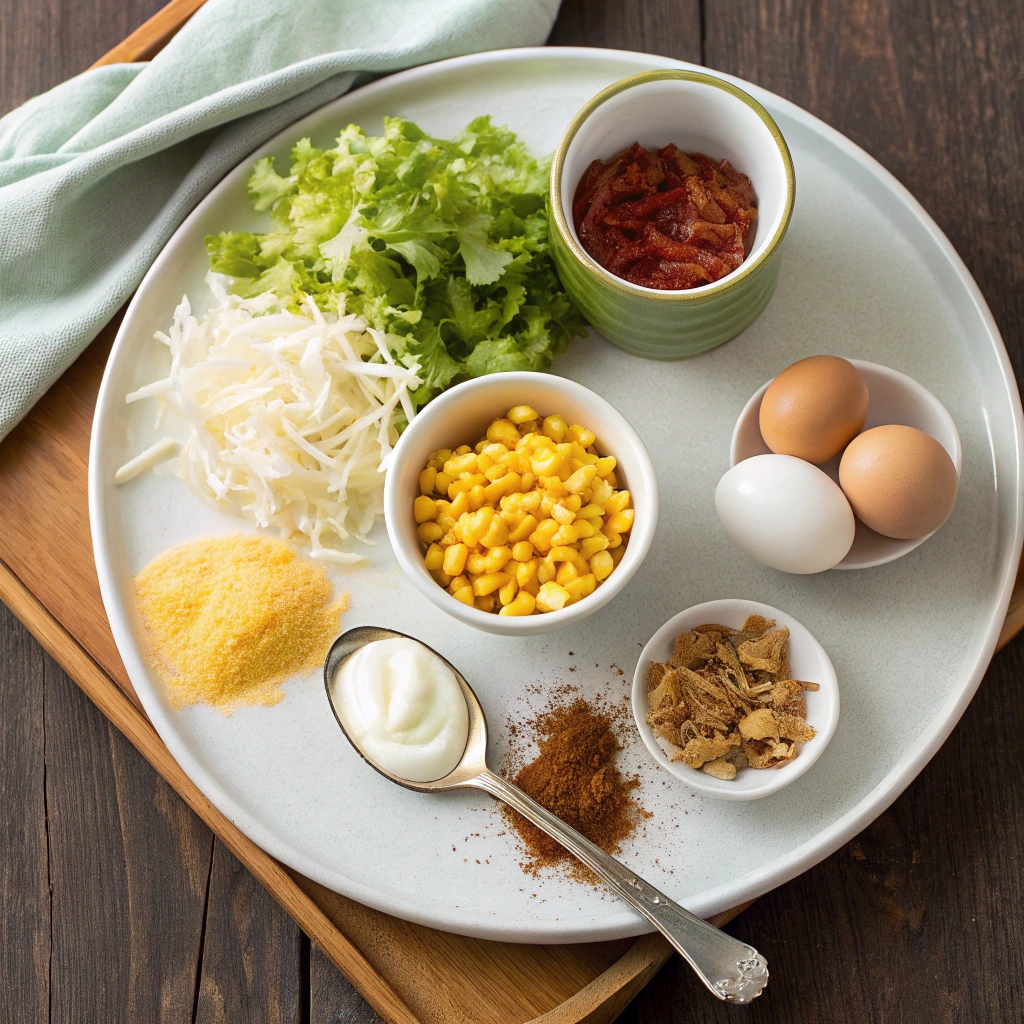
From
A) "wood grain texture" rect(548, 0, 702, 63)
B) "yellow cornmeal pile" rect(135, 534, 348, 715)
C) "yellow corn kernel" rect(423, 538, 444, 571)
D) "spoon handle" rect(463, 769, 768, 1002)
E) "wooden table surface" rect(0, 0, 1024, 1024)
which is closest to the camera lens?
"spoon handle" rect(463, 769, 768, 1002)

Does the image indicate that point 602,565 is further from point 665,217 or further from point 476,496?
point 665,217

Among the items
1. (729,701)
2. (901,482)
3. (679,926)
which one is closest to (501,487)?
(729,701)

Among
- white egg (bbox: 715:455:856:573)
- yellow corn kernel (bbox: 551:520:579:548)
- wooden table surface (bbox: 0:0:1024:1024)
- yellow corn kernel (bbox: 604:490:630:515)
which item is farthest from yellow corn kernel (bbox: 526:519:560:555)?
wooden table surface (bbox: 0:0:1024:1024)

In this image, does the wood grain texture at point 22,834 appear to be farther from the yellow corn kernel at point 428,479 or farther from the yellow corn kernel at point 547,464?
the yellow corn kernel at point 547,464

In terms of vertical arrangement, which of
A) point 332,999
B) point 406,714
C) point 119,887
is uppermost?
point 406,714

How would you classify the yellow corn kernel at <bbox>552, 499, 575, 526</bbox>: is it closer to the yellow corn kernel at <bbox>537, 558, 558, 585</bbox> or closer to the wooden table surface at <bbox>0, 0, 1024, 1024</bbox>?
the yellow corn kernel at <bbox>537, 558, 558, 585</bbox>

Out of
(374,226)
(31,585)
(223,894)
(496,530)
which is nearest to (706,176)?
(374,226)

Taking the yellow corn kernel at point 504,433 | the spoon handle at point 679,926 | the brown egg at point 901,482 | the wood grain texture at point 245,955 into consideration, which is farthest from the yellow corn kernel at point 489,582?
the wood grain texture at point 245,955
